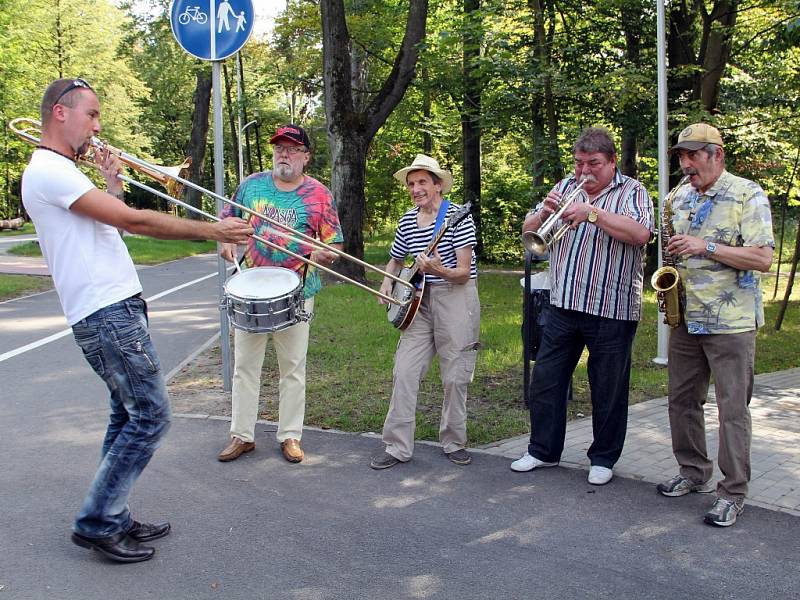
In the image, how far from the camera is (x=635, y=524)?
169 inches

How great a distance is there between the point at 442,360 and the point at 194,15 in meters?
3.59

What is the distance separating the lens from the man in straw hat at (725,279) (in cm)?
430

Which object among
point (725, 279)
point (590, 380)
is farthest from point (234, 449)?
point (725, 279)

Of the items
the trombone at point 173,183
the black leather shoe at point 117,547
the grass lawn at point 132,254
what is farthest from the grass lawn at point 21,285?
the black leather shoe at point 117,547

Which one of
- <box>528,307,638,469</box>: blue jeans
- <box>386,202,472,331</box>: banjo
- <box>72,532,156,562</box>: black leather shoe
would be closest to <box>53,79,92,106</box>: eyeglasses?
<box>72,532,156,562</box>: black leather shoe

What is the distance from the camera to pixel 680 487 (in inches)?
185

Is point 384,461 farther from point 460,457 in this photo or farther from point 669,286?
point 669,286

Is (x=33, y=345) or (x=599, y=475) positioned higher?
(x=599, y=475)

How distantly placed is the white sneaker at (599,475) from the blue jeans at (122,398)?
2.55 metres

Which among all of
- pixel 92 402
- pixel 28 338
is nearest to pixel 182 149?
pixel 28 338

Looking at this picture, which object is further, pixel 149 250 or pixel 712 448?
pixel 149 250

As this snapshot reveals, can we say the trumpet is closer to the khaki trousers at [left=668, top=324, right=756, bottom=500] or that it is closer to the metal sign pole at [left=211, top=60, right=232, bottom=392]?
the khaki trousers at [left=668, top=324, right=756, bottom=500]

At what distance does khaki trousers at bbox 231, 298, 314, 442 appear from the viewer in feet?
17.4

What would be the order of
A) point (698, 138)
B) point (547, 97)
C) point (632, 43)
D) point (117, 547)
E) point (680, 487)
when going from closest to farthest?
1. point (117, 547)
2. point (698, 138)
3. point (680, 487)
4. point (547, 97)
5. point (632, 43)
